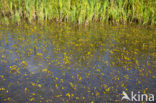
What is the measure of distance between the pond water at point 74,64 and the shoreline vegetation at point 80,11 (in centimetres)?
107

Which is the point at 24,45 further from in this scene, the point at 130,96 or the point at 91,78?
the point at 130,96

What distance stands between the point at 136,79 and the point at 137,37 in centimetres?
A: 403

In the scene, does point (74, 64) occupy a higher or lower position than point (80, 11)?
lower

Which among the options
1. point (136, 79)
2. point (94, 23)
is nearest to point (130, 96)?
point (136, 79)

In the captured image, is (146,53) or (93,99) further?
(146,53)

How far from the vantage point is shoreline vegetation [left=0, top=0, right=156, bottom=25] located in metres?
11.1

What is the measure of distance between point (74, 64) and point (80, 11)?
198 inches

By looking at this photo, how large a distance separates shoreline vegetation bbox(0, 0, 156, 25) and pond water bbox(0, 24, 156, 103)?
1.07 meters

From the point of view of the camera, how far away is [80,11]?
11.1 meters

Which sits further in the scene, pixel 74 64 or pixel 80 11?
pixel 80 11

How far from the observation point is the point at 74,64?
674 cm

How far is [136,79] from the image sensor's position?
5.89 meters

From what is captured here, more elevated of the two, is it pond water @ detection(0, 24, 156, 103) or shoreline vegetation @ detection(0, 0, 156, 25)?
shoreline vegetation @ detection(0, 0, 156, 25)

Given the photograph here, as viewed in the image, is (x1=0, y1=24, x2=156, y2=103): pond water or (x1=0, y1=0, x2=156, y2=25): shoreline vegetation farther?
(x1=0, y1=0, x2=156, y2=25): shoreline vegetation
